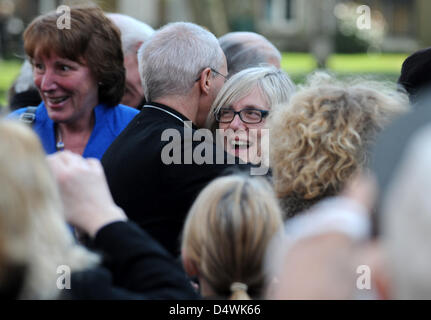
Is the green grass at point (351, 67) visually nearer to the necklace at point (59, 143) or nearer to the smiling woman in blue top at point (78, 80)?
the smiling woman in blue top at point (78, 80)

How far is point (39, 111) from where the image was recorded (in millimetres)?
4129

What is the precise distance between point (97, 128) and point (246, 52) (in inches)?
42.2

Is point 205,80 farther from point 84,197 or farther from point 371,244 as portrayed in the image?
point 371,244

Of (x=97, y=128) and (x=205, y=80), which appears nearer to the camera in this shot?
(x=205, y=80)

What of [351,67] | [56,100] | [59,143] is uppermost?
[56,100]

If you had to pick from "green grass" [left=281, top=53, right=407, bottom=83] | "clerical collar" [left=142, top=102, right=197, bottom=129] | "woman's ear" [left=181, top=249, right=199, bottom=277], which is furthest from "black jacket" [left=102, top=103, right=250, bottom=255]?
"green grass" [left=281, top=53, right=407, bottom=83]

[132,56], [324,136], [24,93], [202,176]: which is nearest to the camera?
[324,136]

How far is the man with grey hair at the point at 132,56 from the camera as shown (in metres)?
4.91

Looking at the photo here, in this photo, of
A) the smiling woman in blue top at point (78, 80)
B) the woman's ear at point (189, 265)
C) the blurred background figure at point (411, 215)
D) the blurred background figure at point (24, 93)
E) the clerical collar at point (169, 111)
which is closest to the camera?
the blurred background figure at point (411, 215)

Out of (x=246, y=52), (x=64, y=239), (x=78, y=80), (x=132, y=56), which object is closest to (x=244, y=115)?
(x=246, y=52)

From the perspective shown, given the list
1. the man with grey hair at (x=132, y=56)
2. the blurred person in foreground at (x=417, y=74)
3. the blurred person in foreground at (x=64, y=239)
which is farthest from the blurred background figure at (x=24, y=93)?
the blurred person in foreground at (x=64, y=239)

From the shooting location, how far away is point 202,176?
301 centimetres

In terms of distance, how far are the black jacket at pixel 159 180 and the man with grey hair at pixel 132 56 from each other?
1775 mm
